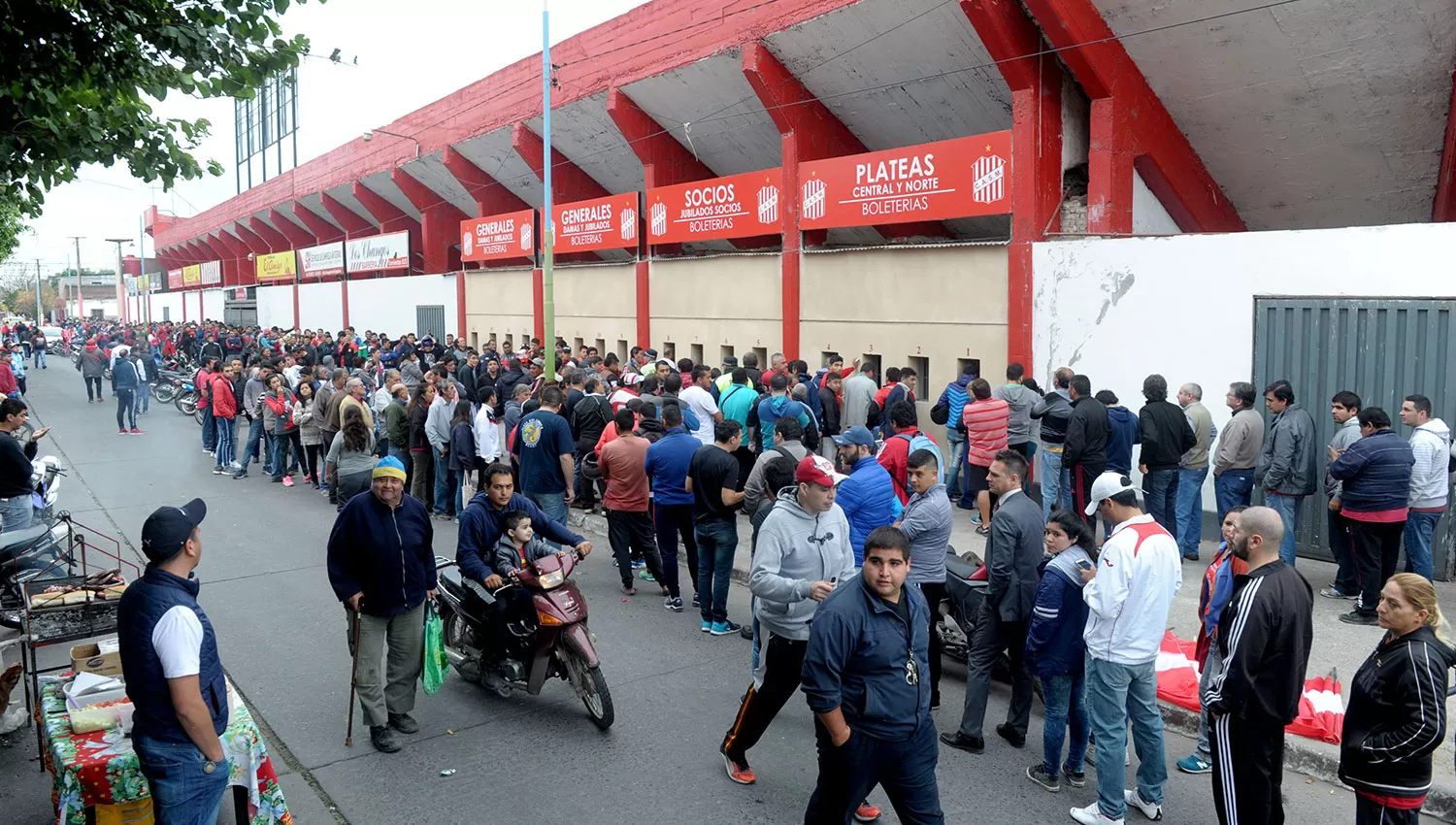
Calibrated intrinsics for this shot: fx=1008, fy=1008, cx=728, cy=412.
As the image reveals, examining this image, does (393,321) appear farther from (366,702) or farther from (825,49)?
(366,702)

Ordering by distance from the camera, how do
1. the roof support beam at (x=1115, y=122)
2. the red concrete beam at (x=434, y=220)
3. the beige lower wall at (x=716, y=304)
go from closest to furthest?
1. the roof support beam at (x=1115, y=122)
2. the beige lower wall at (x=716, y=304)
3. the red concrete beam at (x=434, y=220)

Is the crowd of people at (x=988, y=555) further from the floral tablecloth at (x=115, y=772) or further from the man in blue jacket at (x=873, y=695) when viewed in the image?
the floral tablecloth at (x=115, y=772)

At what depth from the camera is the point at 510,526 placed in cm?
664

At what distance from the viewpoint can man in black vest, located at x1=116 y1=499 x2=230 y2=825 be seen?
13.6 ft

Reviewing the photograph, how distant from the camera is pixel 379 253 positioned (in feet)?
119

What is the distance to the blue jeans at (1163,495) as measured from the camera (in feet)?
33.7

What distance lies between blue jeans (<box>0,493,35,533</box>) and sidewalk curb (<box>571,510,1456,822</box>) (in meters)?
9.17

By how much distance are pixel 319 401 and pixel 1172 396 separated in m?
11.5

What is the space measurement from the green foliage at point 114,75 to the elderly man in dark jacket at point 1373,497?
8509mm

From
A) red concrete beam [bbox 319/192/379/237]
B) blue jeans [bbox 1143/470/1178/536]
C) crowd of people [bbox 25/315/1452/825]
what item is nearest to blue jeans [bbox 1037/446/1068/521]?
crowd of people [bbox 25/315/1452/825]

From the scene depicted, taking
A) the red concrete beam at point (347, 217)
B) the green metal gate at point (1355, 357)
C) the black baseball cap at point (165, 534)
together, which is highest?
the red concrete beam at point (347, 217)

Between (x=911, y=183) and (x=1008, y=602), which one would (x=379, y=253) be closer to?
(x=911, y=183)

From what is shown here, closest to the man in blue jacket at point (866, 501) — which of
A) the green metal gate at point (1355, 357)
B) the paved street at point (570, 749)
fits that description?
the paved street at point (570, 749)

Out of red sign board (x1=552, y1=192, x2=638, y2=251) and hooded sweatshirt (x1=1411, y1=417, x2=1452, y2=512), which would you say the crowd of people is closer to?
hooded sweatshirt (x1=1411, y1=417, x2=1452, y2=512)
